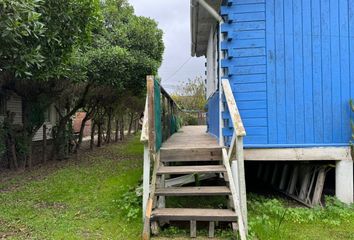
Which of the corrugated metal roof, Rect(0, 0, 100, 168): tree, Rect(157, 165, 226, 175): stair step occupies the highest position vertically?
the corrugated metal roof

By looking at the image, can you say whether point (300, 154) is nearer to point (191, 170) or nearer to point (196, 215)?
point (191, 170)

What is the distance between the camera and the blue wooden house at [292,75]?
6.00 meters

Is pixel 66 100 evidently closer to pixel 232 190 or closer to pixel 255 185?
pixel 255 185

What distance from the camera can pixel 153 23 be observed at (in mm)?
13953

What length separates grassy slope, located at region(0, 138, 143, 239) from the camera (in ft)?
15.6

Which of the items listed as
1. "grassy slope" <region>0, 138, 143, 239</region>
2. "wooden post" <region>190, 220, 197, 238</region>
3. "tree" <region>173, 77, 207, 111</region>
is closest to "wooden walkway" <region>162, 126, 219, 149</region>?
"grassy slope" <region>0, 138, 143, 239</region>

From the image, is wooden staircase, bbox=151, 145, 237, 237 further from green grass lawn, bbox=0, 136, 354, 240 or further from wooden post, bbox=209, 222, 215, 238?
green grass lawn, bbox=0, 136, 354, 240

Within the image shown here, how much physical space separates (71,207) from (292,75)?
4074 millimetres

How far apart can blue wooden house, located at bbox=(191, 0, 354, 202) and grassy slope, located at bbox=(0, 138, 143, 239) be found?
7.35 feet

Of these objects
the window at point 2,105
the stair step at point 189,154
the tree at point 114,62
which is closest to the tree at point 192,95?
the tree at point 114,62

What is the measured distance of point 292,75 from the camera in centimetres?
603

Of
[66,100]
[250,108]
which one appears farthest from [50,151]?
[250,108]

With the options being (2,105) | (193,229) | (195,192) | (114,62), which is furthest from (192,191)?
(2,105)

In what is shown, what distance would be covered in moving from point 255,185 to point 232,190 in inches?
136
